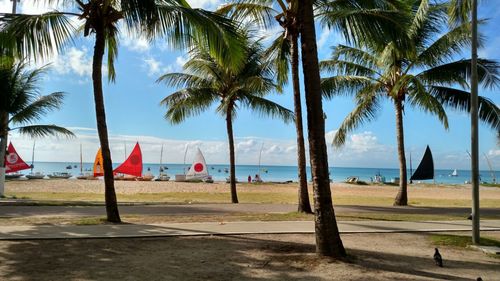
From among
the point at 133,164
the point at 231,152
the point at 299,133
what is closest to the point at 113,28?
the point at 299,133

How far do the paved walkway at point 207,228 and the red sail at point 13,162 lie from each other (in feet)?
110

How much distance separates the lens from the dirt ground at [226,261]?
5980 millimetres

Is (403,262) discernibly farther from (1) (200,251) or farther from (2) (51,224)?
(2) (51,224)

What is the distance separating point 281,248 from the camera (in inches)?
307

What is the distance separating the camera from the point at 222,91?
66.3 ft

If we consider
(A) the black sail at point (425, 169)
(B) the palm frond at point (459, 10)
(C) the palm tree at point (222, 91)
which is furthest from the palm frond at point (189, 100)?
(A) the black sail at point (425, 169)

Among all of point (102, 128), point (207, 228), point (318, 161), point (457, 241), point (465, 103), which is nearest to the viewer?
point (318, 161)

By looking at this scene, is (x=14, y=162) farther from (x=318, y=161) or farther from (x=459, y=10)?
(x=459, y=10)

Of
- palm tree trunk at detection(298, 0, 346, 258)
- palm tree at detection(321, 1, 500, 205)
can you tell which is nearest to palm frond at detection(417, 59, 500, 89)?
palm tree at detection(321, 1, 500, 205)

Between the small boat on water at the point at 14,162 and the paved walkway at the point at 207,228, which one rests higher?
the small boat on water at the point at 14,162

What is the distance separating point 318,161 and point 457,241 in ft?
12.2

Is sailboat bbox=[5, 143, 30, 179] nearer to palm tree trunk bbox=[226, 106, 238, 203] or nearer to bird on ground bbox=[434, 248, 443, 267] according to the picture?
palm tree trunk bbox=[226, 106, 238, 203]

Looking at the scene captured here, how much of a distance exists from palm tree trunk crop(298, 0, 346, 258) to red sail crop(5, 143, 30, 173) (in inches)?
1482

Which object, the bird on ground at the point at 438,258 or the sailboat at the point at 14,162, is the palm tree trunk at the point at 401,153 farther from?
the sailboat at the point at 14,162
